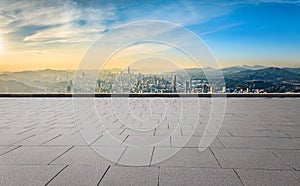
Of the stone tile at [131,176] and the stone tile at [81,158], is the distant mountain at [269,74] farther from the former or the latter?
the stone tile at [131,176]

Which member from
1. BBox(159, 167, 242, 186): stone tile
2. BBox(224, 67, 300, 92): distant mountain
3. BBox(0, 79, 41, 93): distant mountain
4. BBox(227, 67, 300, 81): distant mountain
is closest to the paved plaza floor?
BBox(159, 167, 242, 186): stone tile

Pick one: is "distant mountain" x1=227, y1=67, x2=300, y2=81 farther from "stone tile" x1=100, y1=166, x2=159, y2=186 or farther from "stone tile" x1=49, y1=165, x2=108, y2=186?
"stone tile" x1=49, y1=165, x2=108, y2=186

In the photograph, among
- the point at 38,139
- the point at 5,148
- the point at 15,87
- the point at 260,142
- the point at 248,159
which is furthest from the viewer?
the point at 15,87

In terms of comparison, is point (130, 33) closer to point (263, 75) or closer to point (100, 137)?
point (100, 137)

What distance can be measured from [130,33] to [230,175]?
2.88 metres

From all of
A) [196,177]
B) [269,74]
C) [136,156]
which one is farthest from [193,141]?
[269,74]

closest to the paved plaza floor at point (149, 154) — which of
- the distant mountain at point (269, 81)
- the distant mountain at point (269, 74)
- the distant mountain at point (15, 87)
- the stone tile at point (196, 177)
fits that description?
the stone tile at point (196, 177)

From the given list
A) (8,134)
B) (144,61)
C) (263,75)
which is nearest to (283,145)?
(144,61)

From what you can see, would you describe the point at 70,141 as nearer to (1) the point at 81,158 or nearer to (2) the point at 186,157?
(1) the point at 81,158

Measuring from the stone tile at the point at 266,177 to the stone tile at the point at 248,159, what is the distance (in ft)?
0.47

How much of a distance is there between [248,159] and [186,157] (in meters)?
0.69

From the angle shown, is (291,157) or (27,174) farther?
(291,157)

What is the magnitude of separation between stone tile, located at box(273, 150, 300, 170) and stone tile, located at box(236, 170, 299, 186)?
32 centimetres

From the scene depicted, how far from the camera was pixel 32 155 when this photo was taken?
309 cm
